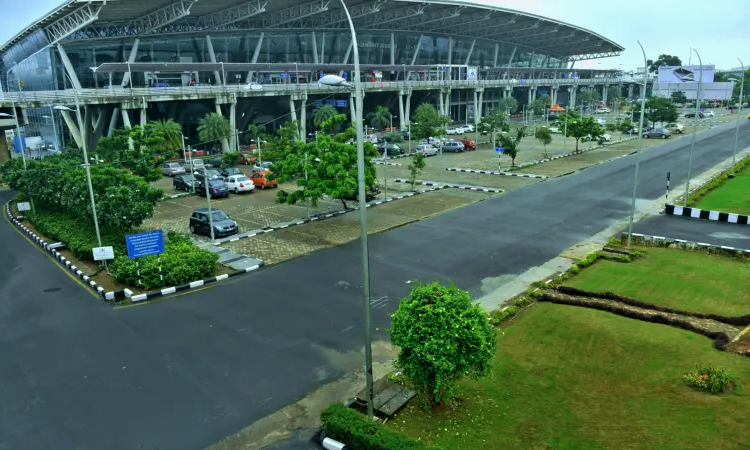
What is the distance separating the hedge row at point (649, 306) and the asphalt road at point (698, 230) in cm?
867

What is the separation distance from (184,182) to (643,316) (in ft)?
107

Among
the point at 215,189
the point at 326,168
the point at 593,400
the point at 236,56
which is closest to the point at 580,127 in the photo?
the point at 326,168

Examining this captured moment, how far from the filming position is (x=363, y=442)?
32.6 feet

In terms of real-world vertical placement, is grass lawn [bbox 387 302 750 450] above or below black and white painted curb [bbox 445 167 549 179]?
below

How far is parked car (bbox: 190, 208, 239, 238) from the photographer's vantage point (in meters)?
26.0

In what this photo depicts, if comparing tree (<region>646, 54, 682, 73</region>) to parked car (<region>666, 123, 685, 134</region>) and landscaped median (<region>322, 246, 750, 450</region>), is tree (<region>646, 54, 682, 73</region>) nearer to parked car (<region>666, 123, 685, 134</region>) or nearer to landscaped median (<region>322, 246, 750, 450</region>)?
parked car (<region>666, 123, 685, 134</region>)

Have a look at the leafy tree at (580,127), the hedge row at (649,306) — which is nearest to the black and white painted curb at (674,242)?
the hedge row at (649,306)

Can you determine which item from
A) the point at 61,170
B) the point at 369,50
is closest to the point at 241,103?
the point at 369,50

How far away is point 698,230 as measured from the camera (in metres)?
24.8

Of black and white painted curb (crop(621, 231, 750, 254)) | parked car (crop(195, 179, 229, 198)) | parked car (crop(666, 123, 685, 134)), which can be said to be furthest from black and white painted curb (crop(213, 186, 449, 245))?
parked car (crop(666, 123, 685, 134))

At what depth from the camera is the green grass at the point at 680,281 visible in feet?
53.6

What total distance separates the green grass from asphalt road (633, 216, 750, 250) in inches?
101

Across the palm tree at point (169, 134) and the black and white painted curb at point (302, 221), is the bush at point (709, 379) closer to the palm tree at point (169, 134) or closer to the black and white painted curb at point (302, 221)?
the black and white painted curb at point (302, 221)

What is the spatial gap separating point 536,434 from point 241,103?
64.5 metres
